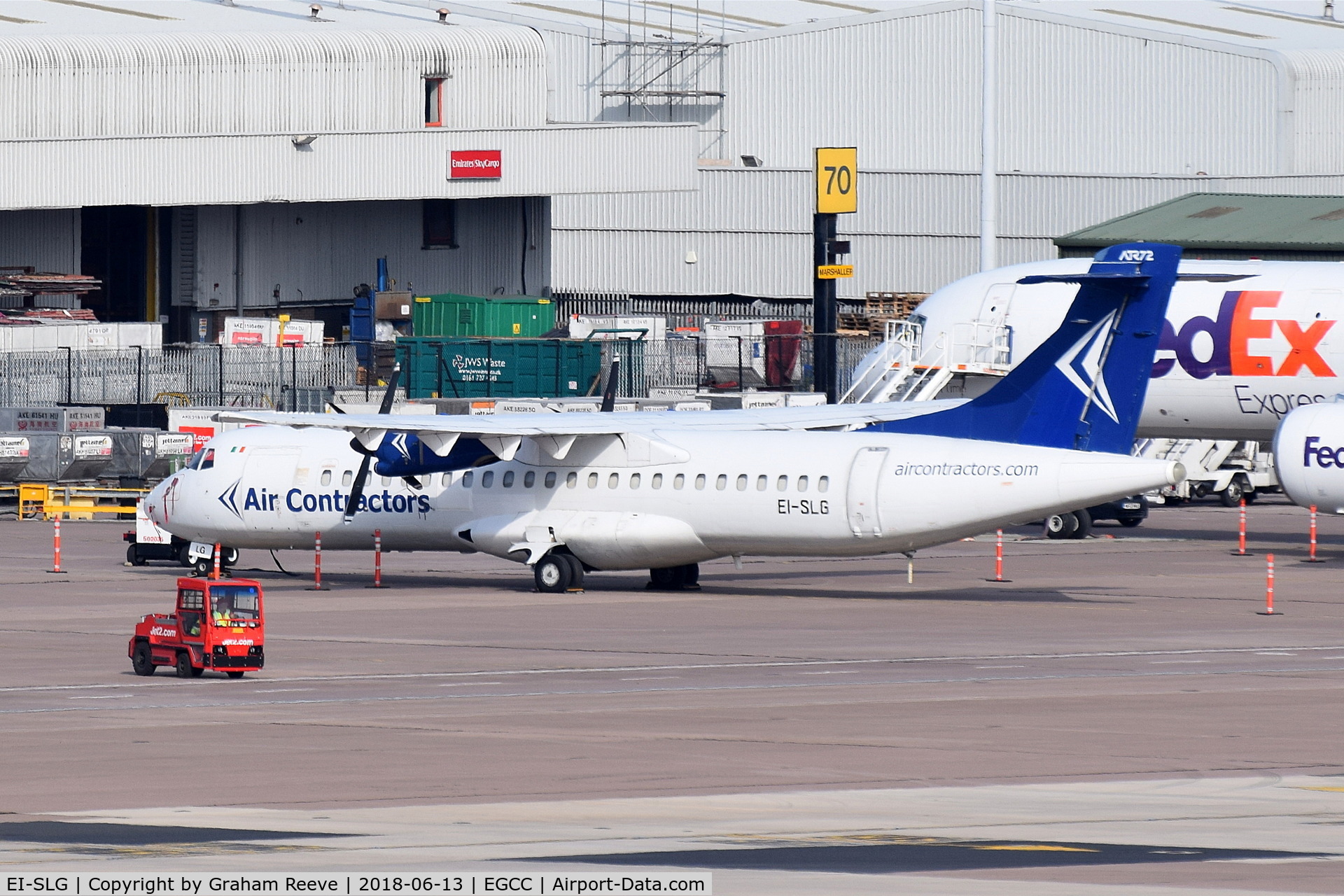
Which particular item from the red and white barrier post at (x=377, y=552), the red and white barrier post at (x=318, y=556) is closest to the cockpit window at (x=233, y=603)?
the red and white barrier post at (x=377, y=552)

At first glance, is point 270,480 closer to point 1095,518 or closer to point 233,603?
point 233,603

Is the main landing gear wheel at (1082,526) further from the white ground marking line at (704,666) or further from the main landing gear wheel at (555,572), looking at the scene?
the white ground marking line at (704,666)

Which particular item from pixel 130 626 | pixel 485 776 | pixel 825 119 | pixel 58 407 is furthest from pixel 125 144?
pixel 485 776

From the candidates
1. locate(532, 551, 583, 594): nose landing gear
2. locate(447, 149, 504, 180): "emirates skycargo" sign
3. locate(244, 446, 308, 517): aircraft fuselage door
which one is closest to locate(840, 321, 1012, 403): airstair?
locate(532, 551, 583, 594): nose landing gear

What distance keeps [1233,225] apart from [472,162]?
1143 inches

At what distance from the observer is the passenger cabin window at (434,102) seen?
79.7 meters

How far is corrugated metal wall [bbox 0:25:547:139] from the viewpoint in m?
75.0

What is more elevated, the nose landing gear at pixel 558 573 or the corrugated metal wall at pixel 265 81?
the corrugated metal wall at pixel 265 81

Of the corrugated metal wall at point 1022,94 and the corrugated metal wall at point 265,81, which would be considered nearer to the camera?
the corrugated metal wall at point 265,81

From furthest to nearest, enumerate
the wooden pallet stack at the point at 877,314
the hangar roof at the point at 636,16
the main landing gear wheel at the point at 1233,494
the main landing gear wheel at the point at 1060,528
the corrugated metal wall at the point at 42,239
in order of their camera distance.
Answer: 1. the hangar roof at the point at 636,16
2. the corrugated metal wall at the point at 42,239
3. the wooden pallet stack at the point at 877,314
4. the main landing gear wheel at the point at 1233,494
5. the main landing gear wheel at the point at 1060,528

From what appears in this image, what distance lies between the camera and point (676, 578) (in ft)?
116

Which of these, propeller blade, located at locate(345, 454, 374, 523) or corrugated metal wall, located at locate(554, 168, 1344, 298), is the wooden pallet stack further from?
propeller blade, located at locate(345, 454, 374, 523)

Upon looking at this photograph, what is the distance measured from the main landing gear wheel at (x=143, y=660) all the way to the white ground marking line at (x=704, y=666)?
0.81 ft

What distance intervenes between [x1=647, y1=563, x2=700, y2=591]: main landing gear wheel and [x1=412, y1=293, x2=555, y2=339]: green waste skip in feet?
120
